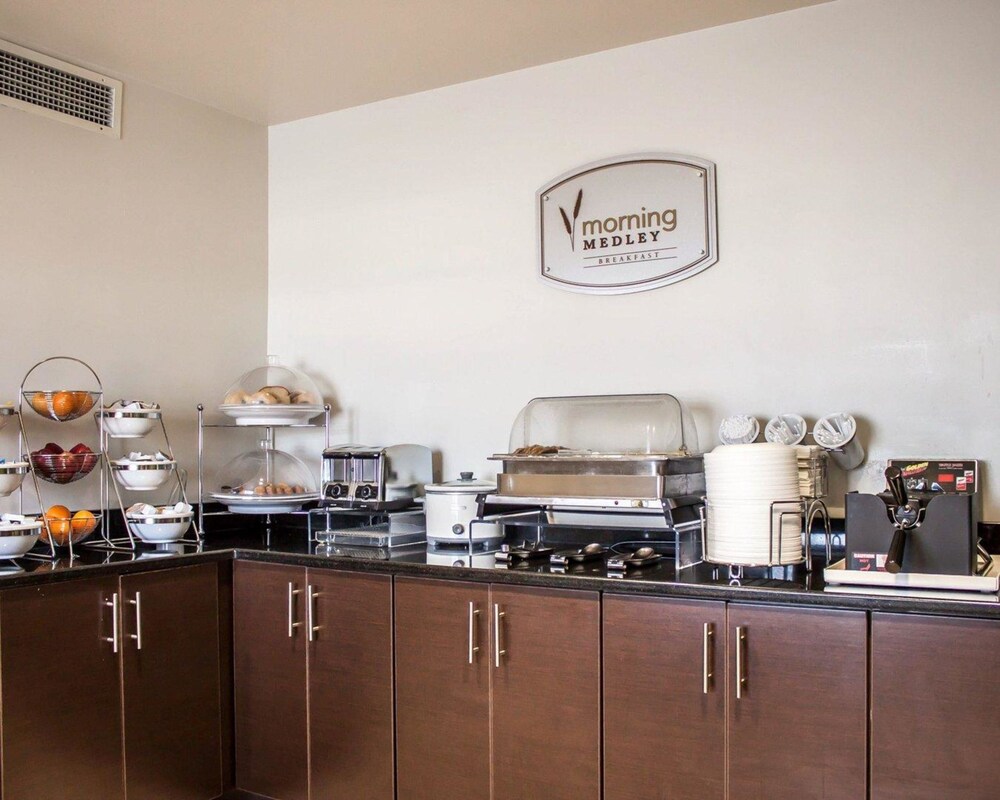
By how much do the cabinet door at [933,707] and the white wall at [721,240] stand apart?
0.82 metres

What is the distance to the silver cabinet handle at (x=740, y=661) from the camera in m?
2.35

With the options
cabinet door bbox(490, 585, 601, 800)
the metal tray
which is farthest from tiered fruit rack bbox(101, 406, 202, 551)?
the metal tray

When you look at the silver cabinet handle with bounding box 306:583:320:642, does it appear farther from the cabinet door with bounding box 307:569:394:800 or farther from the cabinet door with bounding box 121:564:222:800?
the cabinet door with bounding box 121:564:222:800

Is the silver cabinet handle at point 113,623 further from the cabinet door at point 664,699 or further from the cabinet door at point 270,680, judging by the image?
the cabinet door at point 664,699

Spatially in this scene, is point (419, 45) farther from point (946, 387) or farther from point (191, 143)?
point (946, 387)

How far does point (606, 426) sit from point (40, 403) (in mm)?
1923

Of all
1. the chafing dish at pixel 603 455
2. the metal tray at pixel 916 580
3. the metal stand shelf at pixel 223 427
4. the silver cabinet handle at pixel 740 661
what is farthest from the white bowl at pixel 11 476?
the metal tray at pixel 916 580

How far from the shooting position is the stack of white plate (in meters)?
2.52

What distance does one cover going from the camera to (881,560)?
2283 mm

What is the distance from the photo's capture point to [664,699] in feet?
8.07

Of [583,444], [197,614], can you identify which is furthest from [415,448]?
[197,614]

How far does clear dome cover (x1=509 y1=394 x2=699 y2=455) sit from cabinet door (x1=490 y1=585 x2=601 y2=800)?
1.97ft

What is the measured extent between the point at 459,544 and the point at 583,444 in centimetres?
56


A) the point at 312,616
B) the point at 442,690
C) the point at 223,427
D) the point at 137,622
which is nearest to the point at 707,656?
the point at 442,690
